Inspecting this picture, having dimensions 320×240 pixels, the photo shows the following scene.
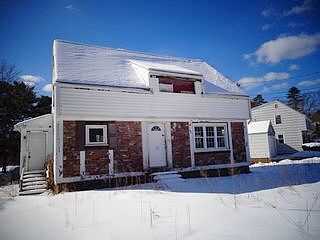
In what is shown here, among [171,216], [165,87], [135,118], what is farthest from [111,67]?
[171,216]

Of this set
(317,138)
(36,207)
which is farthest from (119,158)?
(317,138)

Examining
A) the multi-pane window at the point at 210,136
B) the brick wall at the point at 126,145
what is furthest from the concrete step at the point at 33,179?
the multi-pane window at the point at 210,136

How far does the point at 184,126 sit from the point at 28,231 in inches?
407

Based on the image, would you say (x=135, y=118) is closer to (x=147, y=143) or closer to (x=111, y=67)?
(x=147, y=143)

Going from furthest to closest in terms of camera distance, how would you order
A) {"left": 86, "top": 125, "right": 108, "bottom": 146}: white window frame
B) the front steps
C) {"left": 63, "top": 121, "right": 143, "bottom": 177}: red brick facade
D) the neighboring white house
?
the neighboring white house, the front steps, {"left": 86, "top": 125, "right": 108, "bottom": 146}: white window frame, {"left": 63, "top": 121, "right": 143, "bottom": 177}: red brick facade

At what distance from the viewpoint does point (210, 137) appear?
617 inches

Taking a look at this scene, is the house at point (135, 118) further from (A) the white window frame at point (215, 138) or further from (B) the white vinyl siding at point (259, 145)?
(B) the white vinyl siding at point (259, 145)

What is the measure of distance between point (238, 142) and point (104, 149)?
873 centimetres

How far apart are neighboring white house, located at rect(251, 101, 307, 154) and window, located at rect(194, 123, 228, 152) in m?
18.0

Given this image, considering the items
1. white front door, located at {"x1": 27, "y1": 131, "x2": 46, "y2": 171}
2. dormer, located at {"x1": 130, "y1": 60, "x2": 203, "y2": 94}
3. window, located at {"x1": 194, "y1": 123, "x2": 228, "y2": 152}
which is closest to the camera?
dormer, located at {"x1": 130, "y1": 60, "x2": 203, "y2": 94}

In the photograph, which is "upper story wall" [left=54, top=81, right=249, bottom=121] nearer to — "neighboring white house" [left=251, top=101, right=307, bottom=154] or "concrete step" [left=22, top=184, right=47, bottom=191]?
"concrete step" [left=22, top=184, right=47, bottom=191]

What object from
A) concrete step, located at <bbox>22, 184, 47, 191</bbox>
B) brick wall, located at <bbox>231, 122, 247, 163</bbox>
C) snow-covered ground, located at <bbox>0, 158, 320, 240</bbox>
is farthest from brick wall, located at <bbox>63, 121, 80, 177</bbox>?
brick wall, located at <bbox>231, 122, 247, 163</bbox>

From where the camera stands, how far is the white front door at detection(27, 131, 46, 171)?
16.0 m

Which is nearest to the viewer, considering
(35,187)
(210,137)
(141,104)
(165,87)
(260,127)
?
(35,187)
